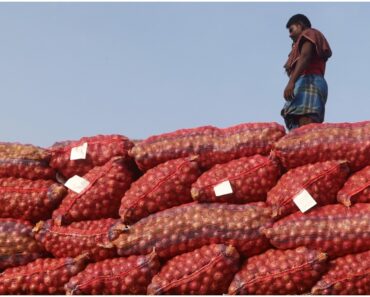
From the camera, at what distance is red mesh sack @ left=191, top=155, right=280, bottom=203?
300cm

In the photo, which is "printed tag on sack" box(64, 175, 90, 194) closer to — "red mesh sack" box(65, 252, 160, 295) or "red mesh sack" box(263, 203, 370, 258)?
"red mesh sack" box(65, 252, 160, 295)

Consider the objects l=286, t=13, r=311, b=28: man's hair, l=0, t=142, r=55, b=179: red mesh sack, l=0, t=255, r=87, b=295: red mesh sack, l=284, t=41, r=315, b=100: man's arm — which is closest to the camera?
l=0, t=255, r=87, b=295: red mesh sack

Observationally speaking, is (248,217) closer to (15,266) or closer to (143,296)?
(143,296)

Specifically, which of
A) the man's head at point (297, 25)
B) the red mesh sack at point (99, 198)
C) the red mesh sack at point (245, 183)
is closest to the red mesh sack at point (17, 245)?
the red mesh sack at point (99, 198)

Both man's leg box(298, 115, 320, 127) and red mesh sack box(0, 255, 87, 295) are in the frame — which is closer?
red mesh sack box(0, 255, 87, 295)

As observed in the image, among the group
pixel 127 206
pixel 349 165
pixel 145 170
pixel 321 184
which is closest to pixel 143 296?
pixel 127 206

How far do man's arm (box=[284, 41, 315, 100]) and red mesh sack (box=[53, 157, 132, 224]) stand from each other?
1.59 m

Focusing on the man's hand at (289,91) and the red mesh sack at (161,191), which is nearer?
the red mesh sack at (161,191)

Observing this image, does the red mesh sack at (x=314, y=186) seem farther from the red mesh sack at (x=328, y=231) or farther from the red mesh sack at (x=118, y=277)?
the red mesh sack at (x=118, y=277)

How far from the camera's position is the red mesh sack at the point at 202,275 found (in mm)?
2775

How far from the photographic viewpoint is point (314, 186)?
9.41 ft

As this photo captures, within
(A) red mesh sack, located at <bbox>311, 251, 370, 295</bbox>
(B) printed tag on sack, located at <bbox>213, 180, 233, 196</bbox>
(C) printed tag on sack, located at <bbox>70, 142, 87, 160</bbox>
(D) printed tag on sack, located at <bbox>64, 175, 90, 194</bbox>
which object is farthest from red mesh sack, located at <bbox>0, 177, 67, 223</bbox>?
(A) red mesh sack, located at <bbox>311, 251, 370, 295</bbox>

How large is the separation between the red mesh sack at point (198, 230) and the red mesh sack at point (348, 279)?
1.24 feet

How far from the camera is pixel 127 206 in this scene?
3.04 meters
